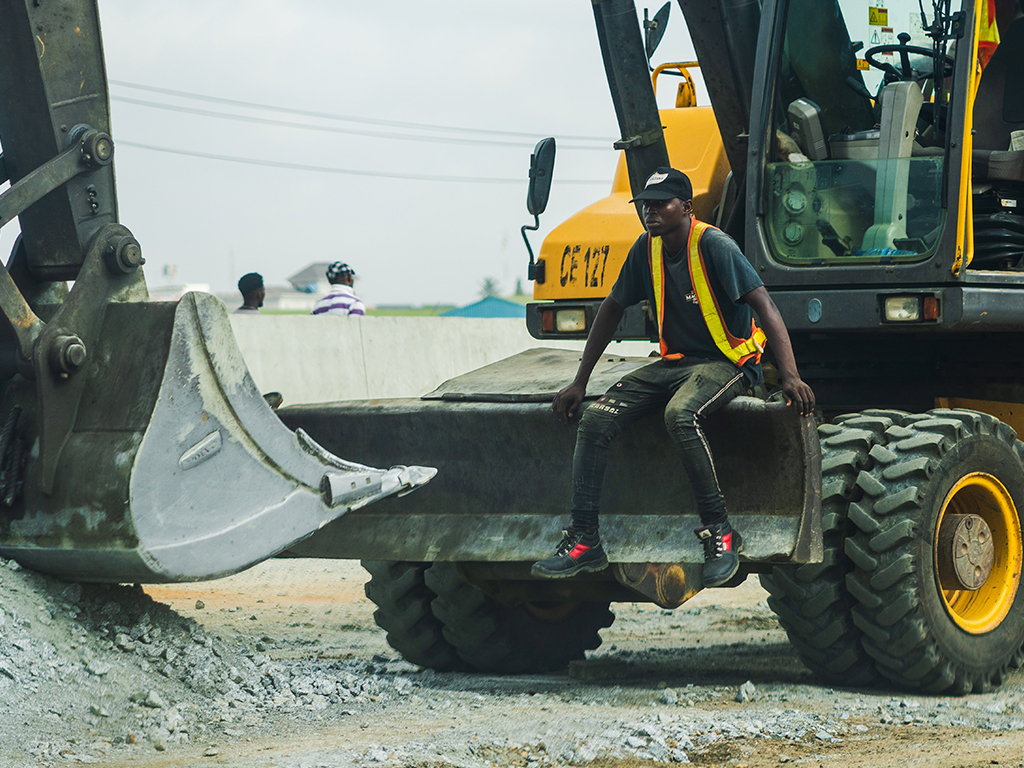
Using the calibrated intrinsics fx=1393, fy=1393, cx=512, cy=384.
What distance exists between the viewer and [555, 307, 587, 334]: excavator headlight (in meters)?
6.87

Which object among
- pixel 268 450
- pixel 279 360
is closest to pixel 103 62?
pixel 268 450

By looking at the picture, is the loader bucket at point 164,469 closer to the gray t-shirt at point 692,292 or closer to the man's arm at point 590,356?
the man's arm at point 590,356

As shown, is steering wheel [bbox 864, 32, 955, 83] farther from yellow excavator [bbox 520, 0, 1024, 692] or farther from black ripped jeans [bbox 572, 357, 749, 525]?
black ripped jeans [bbox 572, 357, 749, 525]

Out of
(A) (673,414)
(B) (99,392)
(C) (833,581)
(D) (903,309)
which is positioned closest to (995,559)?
(C) (833,581)

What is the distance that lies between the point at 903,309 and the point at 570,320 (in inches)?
67.8

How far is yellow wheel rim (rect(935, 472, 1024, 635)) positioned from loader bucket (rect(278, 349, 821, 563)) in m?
0.90

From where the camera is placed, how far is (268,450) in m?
5.05

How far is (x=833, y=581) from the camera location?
18.5 feet

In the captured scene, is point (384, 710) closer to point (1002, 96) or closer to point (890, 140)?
point (890, 140)

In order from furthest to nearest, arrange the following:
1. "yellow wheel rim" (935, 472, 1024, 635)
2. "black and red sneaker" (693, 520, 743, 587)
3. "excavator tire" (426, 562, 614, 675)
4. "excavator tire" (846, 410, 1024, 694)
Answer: "excavator tire" (426, 562, 614, 675) < "yellow wheel rim" (935, 472, 1024, 635) < "excavator tire" (846, 410, 1024, 694) < "black and red sneaker" (693, 520, 743, 587)

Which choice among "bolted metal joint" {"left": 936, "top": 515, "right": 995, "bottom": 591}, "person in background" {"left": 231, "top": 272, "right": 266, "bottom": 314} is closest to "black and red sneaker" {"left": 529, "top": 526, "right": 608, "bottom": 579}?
"bolted metal joint" {"left": 936, "top": 515, "right": 995, "bottom": 591}

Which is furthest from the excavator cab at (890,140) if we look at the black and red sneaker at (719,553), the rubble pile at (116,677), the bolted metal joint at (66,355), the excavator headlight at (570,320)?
the bolted metal joint at (66,355)

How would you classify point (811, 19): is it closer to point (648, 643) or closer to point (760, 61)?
point (760, 61)

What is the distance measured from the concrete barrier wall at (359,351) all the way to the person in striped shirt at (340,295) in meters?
0.55
